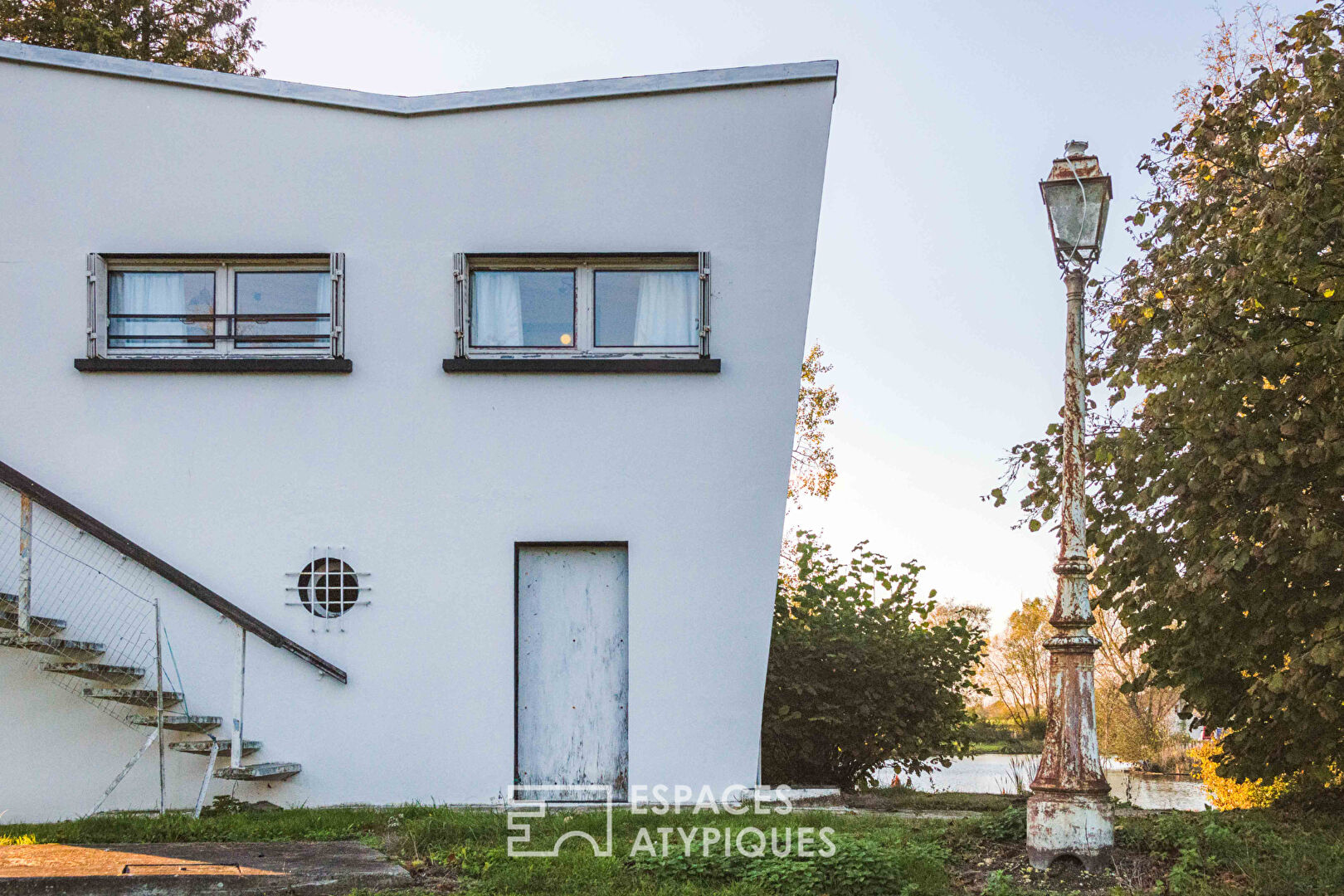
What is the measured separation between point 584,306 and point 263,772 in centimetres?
462

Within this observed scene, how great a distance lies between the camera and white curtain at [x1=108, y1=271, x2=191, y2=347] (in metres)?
10.5

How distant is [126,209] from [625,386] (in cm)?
460

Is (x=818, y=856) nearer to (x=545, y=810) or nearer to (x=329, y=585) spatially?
(x=545, y=810)

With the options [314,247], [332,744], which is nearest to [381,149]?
[314,247]

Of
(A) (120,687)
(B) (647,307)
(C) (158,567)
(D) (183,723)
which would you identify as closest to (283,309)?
(C) (158,567)

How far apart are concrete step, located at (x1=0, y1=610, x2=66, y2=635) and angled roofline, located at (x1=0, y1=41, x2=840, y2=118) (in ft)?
15.3

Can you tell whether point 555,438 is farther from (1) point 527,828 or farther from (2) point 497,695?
(1) point 527,828

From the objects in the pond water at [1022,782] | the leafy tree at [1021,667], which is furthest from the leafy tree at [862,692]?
the leafy tree at [1021,667]

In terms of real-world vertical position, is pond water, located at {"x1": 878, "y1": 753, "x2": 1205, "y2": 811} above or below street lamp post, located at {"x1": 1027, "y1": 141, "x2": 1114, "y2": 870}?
below

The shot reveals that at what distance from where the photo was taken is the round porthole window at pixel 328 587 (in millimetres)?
10188

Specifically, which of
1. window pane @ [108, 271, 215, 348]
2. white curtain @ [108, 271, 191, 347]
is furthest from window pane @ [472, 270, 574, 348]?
white curtain @ [108, 271, 191, 347]

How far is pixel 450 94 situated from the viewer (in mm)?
10414

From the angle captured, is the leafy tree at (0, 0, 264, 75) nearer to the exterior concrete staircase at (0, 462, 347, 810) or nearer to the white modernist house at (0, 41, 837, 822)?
the white modernist house at (0, 41, 837, 822)

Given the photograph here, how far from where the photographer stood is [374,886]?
6996 millimetres
